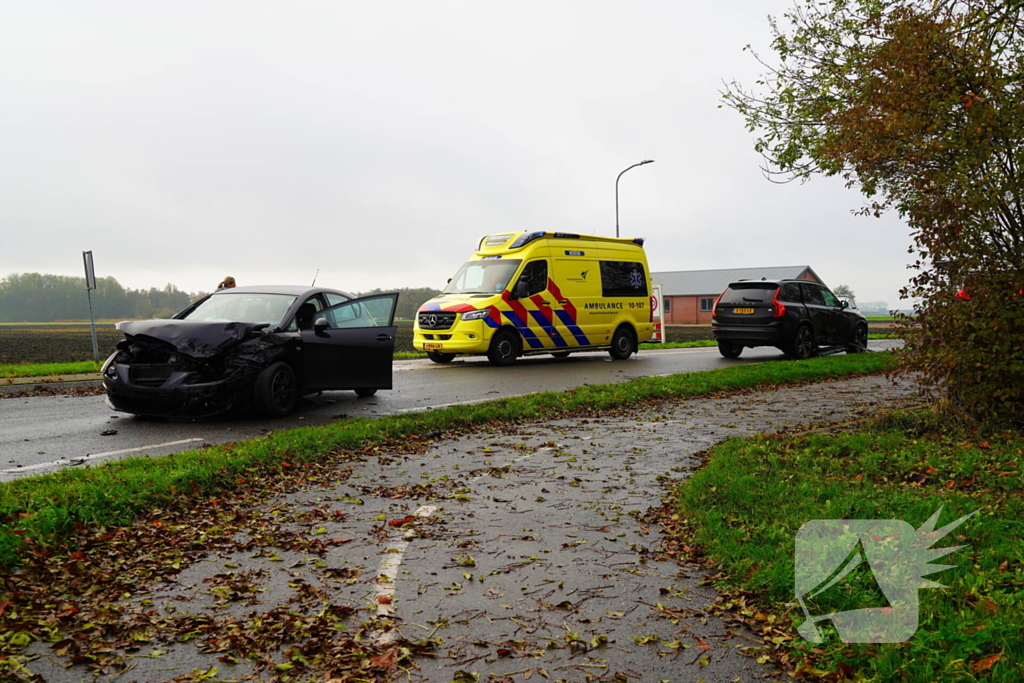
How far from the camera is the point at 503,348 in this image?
1795 cm

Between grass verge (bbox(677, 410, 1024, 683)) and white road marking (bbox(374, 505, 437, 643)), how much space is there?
70.1 inches

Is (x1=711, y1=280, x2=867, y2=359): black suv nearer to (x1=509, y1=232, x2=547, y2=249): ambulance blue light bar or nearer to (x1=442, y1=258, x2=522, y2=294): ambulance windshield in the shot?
(x1=509, y1=232, x2=547, y2=249): ambulance blue light bar

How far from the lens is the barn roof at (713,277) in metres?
84.7

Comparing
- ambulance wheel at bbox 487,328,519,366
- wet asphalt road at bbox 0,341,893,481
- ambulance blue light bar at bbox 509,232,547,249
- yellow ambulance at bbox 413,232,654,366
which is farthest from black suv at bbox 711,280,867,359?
ambulance wheel at bbox 487,328,519,366

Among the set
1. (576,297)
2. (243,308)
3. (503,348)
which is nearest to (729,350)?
(576,297)

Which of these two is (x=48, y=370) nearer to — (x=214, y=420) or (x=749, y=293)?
(x=214, y=420)

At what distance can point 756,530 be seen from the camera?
510cm

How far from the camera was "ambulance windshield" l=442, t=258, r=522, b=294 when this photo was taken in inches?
711

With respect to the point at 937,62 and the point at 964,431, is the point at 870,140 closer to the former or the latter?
the point at 937,62

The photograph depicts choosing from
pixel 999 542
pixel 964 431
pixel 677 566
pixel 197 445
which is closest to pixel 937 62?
pixel 964 431

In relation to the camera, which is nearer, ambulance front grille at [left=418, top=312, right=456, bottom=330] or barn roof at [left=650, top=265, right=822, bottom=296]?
ambulance front grille at [left=418, top=312, right=456, bottom=330]

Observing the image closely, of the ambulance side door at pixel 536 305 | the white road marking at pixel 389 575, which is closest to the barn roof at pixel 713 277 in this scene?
the ambulance side door at pixel 536 305

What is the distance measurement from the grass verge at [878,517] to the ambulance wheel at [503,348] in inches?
388

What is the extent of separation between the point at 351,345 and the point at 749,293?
1227cm
